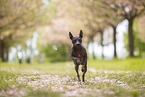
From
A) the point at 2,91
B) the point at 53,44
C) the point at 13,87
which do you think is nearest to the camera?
the point at 2,91

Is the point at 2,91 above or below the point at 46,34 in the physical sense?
below

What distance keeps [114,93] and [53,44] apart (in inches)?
1804

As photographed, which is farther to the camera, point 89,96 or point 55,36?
point 55,36

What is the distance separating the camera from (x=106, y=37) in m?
42.0

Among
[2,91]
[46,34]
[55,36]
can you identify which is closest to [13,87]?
[2,91]

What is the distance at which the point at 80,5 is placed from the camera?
2295 cm

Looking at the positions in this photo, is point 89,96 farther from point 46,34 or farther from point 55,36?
point 46,34

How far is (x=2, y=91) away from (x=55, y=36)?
125 feet

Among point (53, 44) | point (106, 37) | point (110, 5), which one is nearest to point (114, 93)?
point (110, 5)

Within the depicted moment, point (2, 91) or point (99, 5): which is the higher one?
point (99, 5)

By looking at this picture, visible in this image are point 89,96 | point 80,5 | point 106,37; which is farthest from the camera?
point 106,37

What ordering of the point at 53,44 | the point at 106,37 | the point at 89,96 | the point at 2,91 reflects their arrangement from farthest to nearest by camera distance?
the point at 53,44, the point at 106,37, the point at 2,91, the point at 89,96

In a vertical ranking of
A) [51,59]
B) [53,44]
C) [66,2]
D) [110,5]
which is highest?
[66,2]

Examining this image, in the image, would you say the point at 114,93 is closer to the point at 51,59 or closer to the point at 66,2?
the point at 66,2
